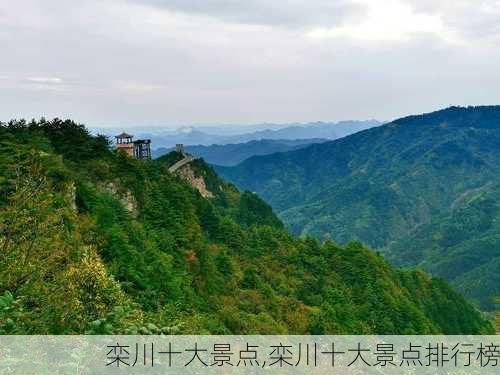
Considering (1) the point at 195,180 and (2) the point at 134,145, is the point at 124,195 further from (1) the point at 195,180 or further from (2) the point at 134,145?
(1) the point at 195,180

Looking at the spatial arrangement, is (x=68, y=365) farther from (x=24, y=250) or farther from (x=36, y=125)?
(x=36, y=125)

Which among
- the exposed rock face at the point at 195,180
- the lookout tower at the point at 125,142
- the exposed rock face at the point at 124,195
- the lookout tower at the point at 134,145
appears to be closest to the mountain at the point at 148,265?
the exposed rock face at the point at 124,195

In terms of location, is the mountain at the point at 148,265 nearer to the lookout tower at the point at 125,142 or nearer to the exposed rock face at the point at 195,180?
the lookout tower at the point at 125,142

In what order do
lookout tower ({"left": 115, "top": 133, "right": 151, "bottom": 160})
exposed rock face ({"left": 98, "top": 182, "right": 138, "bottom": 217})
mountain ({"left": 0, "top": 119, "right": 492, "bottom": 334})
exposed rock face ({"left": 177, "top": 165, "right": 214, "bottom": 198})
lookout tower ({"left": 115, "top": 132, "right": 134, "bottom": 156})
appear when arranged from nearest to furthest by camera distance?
1. mountain ({"left": 0, "top": 119, "right": 492, "bottom": 334})
2. exposed rock face ({"left": 98, "top": 182, "right": 138, "bottom": 217})
3. lookout tower ({"left": 115, "top": 132, "right": 134, "bottom": 156})
4. lookout tower ({"left": 115, "top": 133, "right": 151, "bottom": 160})
5. exposed rock face ({"left": 177, "top": 165, "right": 214, "bottom": 198})

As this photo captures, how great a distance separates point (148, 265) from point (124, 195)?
40.0 ft

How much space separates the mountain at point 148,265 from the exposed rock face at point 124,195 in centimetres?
11

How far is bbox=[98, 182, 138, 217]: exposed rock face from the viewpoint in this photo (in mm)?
43125

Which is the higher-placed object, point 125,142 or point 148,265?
point 125,142

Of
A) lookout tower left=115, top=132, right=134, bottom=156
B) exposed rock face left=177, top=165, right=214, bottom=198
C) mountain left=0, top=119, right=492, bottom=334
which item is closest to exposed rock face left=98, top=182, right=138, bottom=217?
mountain left=0, top=119, right=492, bottom=334

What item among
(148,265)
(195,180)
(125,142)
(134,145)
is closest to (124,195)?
(148,265)

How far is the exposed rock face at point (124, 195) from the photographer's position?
4312 cm

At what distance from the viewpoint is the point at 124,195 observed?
143 feet

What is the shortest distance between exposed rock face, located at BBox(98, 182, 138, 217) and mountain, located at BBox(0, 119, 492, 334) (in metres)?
0.11

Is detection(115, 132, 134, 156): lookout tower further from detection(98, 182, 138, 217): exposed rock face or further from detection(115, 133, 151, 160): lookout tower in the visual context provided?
detection(98, 182, 138, 217): exposed rock face
